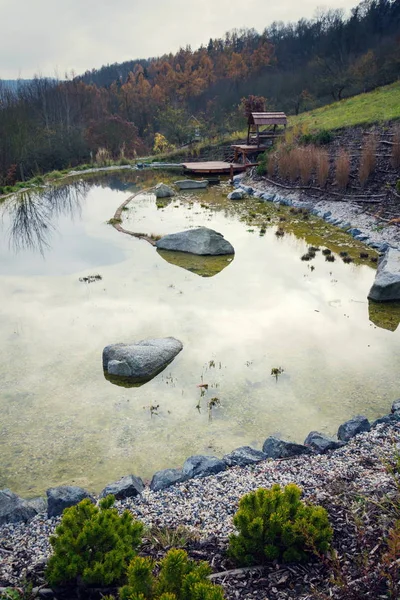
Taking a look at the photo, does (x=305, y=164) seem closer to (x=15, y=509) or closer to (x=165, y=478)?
(x=165, y=478)

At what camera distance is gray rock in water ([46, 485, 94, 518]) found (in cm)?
334

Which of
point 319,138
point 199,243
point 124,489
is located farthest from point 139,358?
point 319,138

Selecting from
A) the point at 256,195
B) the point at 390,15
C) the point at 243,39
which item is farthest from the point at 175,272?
the point at 243,39

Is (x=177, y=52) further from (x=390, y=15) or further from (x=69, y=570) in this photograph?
(x=69, y=570)

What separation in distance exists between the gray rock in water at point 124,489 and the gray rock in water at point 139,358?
205 centimetres

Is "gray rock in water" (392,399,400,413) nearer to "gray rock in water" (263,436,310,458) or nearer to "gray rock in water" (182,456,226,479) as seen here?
"gray rock in water" (263,436,310,458)

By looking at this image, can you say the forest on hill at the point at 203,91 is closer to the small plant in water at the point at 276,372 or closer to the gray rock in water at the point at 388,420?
the small plant in water at the point at 276,372

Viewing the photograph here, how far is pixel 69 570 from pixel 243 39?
256ft

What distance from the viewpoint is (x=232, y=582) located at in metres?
2.41

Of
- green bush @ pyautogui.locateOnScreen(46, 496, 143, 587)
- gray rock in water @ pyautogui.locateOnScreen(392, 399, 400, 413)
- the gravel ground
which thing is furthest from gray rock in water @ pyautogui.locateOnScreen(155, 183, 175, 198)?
green bush @ pyautogui.locateOnScreen(46, 496, 143, 587)

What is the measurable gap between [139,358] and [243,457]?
2201 millimetres

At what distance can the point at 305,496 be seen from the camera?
10.4 ft

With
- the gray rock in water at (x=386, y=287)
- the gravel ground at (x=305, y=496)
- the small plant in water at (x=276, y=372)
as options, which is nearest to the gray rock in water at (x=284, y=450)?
the gravel ground at (x=305, y=496)

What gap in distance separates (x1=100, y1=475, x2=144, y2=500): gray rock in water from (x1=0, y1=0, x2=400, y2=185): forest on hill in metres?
19.6
